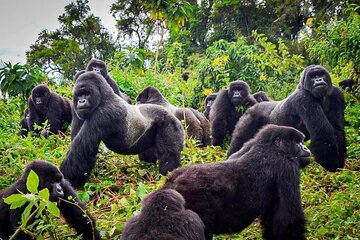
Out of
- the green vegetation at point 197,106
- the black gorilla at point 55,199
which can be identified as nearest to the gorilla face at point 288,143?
the green vegetation at point 197,106

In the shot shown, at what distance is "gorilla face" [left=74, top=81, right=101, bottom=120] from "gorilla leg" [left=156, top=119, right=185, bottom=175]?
93 cm

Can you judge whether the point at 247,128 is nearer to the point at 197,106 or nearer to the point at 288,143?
the point at 288,143

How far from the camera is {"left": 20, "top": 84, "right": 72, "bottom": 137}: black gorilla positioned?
9.17 m

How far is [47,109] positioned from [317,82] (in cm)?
481

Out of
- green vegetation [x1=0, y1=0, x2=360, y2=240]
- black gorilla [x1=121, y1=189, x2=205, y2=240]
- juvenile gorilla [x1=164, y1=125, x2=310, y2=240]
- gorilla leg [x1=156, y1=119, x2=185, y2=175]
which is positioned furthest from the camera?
gorilla leg [x1=156, y1=119, x2=185, y2=175]

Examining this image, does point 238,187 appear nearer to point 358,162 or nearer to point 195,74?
point 358,162

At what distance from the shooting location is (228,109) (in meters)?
8.60

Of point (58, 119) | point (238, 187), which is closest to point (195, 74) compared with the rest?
point (58, 119)

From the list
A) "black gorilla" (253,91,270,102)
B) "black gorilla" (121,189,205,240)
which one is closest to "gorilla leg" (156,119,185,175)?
"black gorilla" (121,189,205,240)

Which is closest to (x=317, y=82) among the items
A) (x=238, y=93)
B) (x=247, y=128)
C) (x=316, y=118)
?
(x=316, y=118)

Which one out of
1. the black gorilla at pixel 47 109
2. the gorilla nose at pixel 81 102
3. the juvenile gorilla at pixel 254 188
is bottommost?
the juvenile gorilla at pixel 254 188

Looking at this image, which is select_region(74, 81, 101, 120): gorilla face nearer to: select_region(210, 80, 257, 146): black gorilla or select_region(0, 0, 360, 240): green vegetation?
select_region(0, 0, 360, 240): green vegetation

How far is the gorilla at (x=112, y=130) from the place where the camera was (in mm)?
5902

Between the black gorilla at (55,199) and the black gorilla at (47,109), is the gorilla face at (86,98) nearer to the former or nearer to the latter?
the black gorilla at (55,199)
